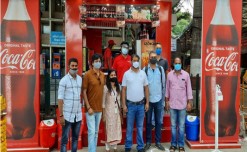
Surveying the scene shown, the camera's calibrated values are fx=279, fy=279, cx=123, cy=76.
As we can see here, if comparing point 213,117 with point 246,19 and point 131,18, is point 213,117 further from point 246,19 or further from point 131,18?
point 246,19

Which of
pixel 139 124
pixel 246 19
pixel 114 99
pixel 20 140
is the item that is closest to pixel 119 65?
pixel 114 99

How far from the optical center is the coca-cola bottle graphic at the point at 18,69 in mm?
5156

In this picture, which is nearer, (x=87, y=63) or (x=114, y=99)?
(x=114, y=99)

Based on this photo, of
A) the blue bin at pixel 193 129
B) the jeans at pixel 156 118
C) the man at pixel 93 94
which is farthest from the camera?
the blue bin at pixel 193 129

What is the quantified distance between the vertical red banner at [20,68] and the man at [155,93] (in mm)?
2121

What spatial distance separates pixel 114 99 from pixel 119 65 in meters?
1.02

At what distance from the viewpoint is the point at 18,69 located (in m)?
5.20

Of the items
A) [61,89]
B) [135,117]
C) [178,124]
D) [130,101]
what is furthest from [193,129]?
[61,89]

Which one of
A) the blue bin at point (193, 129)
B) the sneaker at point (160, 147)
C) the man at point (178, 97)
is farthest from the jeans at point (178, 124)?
the blue bin at point (193, 129)

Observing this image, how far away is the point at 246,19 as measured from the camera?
12.8m

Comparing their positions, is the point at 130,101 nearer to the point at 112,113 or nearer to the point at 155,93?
the point at 112,113

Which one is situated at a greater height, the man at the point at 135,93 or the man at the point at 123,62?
the man at the point at 123,62

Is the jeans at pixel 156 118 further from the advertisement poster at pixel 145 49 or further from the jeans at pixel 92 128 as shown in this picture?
the advertisement poster at pixel 145 49

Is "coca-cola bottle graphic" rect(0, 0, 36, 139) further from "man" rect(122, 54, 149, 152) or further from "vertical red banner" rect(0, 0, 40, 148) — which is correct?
"man" rect(122, 54, 149, 152)
